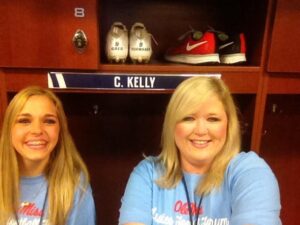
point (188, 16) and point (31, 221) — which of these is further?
point (188, 16)

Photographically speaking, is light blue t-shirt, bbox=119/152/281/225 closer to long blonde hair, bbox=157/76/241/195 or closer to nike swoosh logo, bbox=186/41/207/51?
long blonde hair, bbox=157/76/241/195

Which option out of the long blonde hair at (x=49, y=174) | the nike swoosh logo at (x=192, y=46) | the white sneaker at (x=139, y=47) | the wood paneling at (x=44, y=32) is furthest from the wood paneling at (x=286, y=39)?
the long blonde hair at (x=49, y=174)

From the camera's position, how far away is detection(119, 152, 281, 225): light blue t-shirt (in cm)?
76

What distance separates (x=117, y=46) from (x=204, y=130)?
34 centimetres

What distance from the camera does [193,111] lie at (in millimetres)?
832

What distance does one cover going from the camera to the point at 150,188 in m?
0.89

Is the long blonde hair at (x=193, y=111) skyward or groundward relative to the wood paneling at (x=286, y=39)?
groundward

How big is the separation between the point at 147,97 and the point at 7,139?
54 centimetres

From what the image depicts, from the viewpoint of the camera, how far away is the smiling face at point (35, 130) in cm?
92

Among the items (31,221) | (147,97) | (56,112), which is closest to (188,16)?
(147,97)

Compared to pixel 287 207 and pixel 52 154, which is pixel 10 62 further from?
pixel 287 207

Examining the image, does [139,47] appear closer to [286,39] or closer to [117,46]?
[117,46]

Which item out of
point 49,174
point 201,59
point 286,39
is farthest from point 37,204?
point 286,39

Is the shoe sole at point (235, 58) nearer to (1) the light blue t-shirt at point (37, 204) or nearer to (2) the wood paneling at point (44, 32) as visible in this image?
(2) the wood paneling at point (44, 32)
